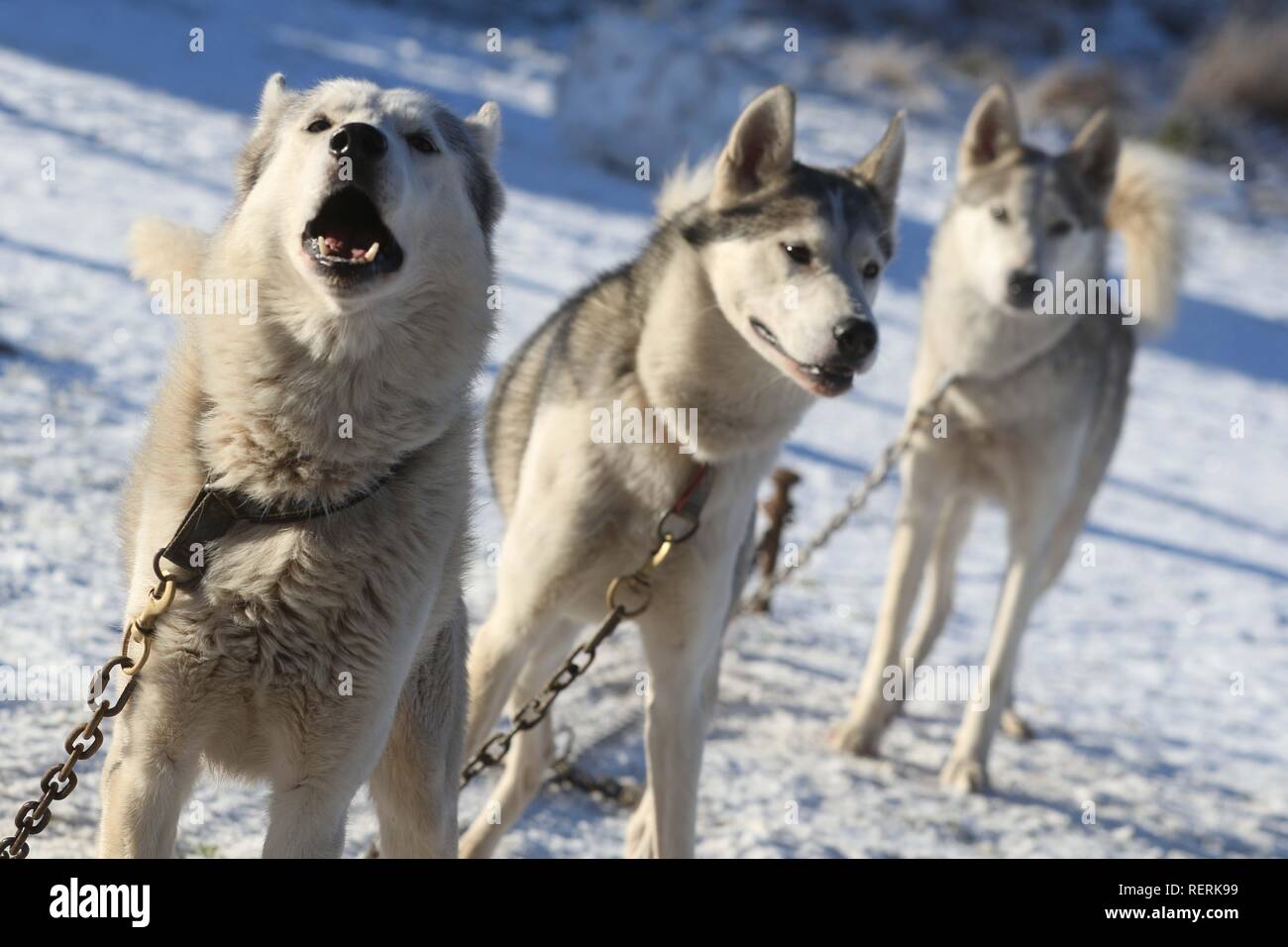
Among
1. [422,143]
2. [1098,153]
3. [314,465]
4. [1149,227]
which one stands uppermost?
[1098,153]

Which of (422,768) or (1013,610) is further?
(1013,610)

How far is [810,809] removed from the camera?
176 inches

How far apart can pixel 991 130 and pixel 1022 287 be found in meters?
0.80

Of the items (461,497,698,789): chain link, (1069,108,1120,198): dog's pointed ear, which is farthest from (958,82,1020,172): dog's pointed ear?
(461,497,698,789): chain link

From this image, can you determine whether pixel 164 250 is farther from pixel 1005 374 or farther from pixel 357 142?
pixel 1005 374

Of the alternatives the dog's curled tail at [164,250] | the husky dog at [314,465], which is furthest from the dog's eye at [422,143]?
the dog's curled tail at [164,250]

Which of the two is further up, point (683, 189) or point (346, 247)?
point (683, 189)

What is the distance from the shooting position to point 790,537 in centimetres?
673

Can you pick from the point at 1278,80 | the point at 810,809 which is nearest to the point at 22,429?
the point at 810,809

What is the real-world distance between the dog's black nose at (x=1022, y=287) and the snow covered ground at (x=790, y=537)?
1727 mm

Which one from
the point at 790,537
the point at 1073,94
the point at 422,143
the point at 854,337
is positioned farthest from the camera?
the point at 1073,94

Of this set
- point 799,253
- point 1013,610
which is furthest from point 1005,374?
point 799,253

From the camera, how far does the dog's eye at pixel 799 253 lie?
360 cm

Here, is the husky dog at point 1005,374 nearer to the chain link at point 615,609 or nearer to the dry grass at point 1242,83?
the chain link at point 615,609
